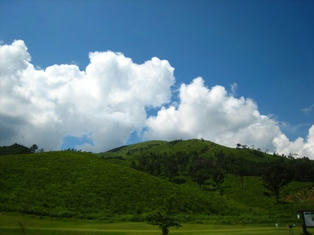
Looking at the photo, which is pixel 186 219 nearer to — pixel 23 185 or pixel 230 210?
pixel 230 210

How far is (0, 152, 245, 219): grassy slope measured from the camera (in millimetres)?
45094

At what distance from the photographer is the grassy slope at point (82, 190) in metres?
45.1

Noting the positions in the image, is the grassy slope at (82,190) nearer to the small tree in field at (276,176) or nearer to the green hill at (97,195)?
the green hill at (97,195)

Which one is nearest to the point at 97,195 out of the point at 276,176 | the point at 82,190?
the point at 82,190

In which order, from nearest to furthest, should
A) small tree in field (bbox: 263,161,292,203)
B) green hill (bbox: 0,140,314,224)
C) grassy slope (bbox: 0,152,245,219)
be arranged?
1. green hill (bbox: 0,140,314,224)
2. grassy slope (bbox: 0,152,245,219)
3. small tree in field (bbox: 263,161,292,203)

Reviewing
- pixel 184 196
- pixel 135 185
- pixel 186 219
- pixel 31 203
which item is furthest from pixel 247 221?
pixel 31 203

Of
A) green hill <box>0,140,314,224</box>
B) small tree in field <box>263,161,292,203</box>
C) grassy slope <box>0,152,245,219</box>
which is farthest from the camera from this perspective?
small tree in field <box>263,161,292,203</box>

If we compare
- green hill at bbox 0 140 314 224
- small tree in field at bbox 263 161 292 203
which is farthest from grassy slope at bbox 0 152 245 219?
small tree in field at bbox 263 161 292 203

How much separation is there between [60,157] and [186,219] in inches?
1810

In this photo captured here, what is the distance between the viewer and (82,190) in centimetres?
5447

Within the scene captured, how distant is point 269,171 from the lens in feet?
273

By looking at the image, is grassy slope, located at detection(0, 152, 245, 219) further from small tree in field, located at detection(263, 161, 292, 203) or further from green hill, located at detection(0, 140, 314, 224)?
small tree in field, located at detection(263, 161, 292, 203)

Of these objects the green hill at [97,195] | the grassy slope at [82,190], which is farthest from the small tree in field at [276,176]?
the grassy slope at [82,190]

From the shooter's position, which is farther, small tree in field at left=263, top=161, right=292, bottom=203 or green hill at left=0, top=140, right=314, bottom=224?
small tree in field at left=263, top=161, right=292, bottom=203
